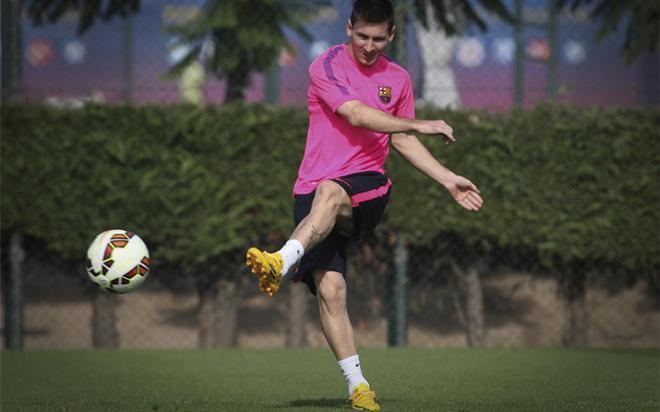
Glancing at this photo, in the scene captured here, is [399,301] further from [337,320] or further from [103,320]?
[337,320]

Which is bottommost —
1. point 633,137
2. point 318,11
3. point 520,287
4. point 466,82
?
point 520,287

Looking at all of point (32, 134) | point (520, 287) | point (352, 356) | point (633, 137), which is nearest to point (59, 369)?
point (32, 134)

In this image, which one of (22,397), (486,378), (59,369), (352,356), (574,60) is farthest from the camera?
(574,60)

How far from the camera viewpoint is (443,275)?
1012cm

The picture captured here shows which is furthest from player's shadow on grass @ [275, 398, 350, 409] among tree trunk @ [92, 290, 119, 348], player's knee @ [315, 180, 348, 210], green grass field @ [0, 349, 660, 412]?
tree trunk @ [92, 290, 119, 348]

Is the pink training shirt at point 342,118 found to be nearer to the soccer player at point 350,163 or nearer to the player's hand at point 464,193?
the soccer player at point 350,163

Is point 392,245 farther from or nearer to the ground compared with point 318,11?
nearer to the ground

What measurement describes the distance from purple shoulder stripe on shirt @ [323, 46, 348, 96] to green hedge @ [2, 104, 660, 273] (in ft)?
13.6

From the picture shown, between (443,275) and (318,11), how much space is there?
2.80 metres

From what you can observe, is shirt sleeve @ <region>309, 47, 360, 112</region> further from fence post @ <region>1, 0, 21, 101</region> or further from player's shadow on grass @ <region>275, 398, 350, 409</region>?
fence post @ <region>1, 0, 21, 101</region>

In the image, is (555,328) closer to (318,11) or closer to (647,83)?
(647,83)

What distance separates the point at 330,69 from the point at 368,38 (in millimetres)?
251

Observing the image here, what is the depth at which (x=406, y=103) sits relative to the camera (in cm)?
552

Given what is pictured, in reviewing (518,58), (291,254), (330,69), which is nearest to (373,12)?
(330,69)
